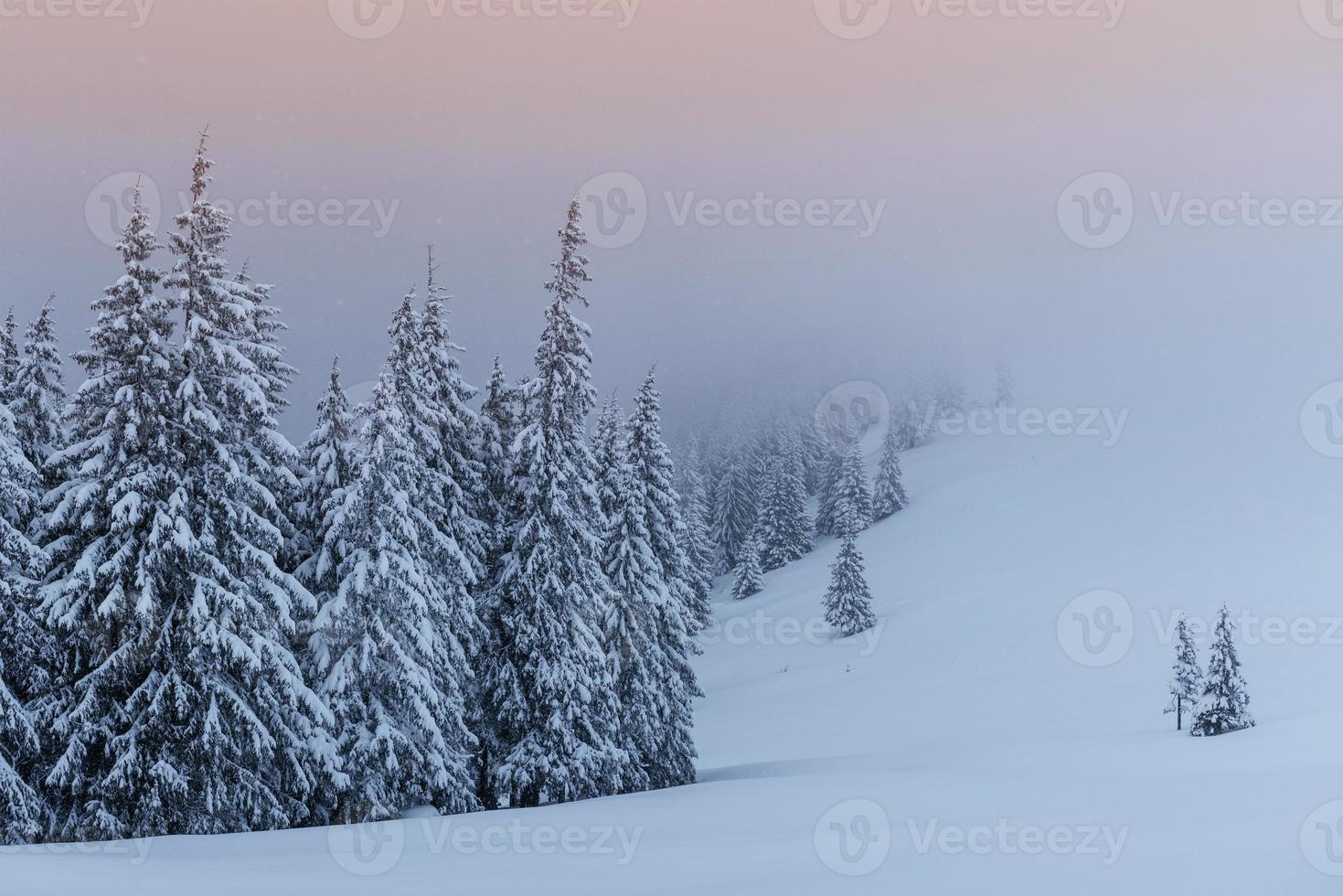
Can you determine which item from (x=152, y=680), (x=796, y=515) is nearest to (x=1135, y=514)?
(x=796, y=515)

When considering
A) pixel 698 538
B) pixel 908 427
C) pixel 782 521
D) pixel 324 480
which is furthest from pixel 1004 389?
pixel 324 480

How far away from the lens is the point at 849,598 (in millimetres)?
53625

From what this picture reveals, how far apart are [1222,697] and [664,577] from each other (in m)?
17.6

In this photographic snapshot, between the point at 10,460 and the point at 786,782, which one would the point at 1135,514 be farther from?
the point at 10,460

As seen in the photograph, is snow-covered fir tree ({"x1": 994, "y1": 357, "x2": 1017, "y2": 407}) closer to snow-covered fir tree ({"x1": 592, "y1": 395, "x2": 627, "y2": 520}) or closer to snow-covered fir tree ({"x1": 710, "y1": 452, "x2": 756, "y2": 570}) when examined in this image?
snow-covered fir tree ({"x1": 710, "y1": 452, "x2": 756, "y2": 570})

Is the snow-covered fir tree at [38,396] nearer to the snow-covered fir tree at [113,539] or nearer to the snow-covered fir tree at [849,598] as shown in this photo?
the snow-covered fir tree at [113,539]

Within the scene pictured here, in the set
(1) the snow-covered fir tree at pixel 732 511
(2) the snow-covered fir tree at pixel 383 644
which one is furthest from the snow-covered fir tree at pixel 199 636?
(1) the snow-covered fir tree at pixel 732 511

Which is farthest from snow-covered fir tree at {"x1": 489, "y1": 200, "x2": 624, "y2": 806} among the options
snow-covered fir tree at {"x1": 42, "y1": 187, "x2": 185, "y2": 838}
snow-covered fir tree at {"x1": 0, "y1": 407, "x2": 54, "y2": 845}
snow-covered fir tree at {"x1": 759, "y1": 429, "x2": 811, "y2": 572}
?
snow-covered fir tree at {"x1": 759, "y1": 429, "x2": 811, "y2": 572}

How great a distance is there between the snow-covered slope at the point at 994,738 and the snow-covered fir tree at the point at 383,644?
3.62 meters

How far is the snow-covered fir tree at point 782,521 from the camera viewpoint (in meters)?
81.5

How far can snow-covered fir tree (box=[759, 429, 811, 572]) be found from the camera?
8150cm

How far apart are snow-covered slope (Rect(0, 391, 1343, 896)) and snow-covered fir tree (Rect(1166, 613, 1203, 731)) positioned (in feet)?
7.58

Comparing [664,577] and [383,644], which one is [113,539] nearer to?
[383,644]

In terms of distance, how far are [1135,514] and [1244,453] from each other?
810 inches
